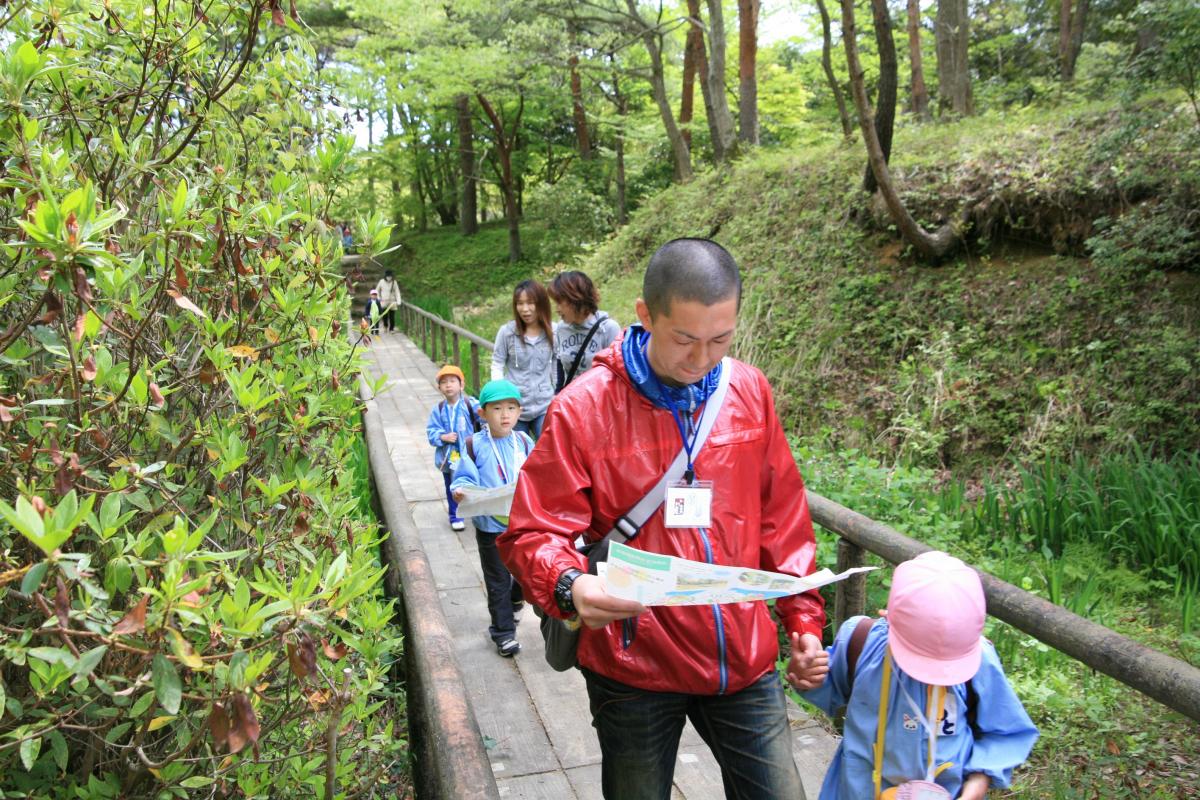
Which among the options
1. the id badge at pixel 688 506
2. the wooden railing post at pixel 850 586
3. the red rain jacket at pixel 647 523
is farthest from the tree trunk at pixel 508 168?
the id badge at pixel 688 506

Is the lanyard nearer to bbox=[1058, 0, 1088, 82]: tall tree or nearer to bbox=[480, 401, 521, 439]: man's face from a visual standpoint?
bbox=[480, 401, 521, 439]: man's face

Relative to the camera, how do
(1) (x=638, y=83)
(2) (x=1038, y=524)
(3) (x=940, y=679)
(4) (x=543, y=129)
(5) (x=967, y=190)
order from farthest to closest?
(4) (x=543, y=129) < (1) (x=638, y=83) < (5) (x=967, y=190) < (2) (x=1038, y=524) < (3) (x=940, y=679)

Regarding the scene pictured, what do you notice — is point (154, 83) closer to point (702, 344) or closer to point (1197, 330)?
point (702, 344)

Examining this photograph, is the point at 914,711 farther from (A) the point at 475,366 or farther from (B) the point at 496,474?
(A) the point at 475,366

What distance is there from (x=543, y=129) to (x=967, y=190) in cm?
2250

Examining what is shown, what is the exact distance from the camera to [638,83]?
25156mm

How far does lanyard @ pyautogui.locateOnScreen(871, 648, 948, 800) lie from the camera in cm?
194

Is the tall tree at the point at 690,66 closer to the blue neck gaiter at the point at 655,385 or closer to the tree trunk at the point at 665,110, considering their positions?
the tree trunk at the point at 665,110

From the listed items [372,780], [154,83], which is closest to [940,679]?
[372,780]

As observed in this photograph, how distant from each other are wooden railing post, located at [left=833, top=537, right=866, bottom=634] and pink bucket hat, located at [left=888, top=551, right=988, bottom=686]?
118 centimetres

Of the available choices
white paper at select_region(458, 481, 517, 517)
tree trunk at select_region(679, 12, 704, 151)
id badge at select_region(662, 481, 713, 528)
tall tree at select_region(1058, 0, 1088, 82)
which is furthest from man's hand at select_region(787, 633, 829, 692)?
tree trunk at select_region(679, 12, 704, 151)

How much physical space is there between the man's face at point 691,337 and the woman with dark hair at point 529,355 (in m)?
3.20

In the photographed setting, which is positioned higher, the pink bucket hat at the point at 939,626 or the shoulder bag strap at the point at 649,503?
the shoulder bag strap at the point at 649,503

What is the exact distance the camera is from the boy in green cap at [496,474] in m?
4.14
